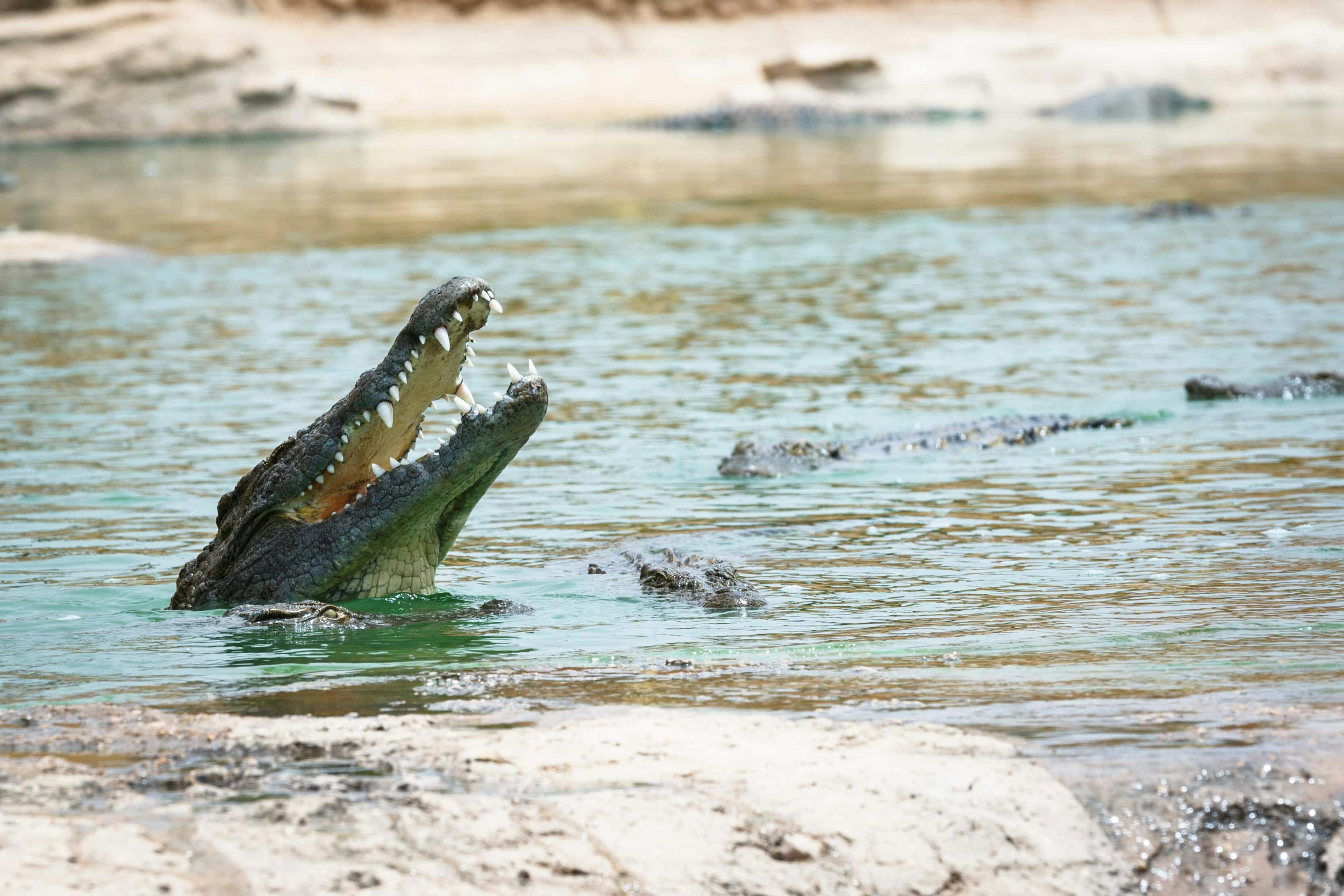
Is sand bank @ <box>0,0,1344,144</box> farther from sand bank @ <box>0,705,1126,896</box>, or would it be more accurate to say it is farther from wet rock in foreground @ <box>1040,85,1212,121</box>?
sand bank @ <box>0,705,1126,896</box>

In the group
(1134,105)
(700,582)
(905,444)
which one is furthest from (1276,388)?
(1134,105)

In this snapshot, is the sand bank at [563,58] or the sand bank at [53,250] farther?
the sand bank at [563,58]

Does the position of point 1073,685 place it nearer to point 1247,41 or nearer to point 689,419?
point 689,419

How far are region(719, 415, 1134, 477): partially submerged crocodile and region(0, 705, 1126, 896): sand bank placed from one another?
4.89 m

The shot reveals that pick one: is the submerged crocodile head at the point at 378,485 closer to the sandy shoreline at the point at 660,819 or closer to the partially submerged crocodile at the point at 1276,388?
the sandy shoreline at the point at 660,819

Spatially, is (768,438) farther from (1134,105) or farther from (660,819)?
(1134,105)

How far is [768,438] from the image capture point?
10969 millimetres

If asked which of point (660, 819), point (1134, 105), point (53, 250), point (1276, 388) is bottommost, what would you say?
point (1276, 388)

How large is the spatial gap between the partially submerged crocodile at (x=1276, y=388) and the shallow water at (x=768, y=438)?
0.60 feet

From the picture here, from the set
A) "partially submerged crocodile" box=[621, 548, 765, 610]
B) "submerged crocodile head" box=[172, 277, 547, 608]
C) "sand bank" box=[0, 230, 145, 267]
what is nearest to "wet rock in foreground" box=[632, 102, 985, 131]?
"sand bank" box=[0, 230, 145, 267]

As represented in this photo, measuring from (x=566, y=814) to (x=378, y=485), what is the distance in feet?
8.74

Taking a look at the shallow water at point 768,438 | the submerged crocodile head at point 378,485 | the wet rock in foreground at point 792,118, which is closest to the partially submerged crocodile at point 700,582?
the shallow water at point 768,438

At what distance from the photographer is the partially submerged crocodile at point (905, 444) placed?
9859mm

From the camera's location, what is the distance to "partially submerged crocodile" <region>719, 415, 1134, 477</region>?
986cm
